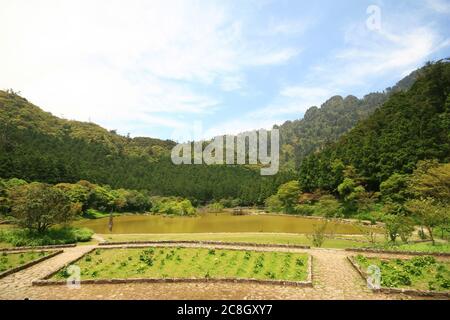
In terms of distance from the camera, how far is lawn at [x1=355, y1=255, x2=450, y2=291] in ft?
43.1

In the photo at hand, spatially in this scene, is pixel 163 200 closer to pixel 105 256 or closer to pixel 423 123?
pixel 423 123

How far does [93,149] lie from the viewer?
386 ft

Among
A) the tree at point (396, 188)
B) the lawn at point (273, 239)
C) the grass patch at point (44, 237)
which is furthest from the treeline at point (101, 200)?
the tree at point (396, 188)

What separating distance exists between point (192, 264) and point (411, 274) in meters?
10.0

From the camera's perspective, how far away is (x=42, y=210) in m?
27.0

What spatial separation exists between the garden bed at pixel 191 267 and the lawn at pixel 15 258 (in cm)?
269

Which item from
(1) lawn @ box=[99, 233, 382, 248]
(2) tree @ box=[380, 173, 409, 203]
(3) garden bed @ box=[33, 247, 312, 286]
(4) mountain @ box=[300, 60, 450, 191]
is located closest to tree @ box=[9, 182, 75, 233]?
(1) lawn @ box=[99, 233, 382, 248]

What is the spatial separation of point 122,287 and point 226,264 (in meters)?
5.48

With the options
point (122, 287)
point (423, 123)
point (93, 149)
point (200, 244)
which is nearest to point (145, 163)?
point (93, 149)

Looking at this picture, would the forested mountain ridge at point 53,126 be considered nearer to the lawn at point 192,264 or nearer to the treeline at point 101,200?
the treeline at point 101,200

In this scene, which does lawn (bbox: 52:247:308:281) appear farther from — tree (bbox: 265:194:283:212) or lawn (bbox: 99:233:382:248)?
tree (bbox: 265:194:283:212)

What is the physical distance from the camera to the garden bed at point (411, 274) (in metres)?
12.3

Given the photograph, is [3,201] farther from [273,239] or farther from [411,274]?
[411,274]
